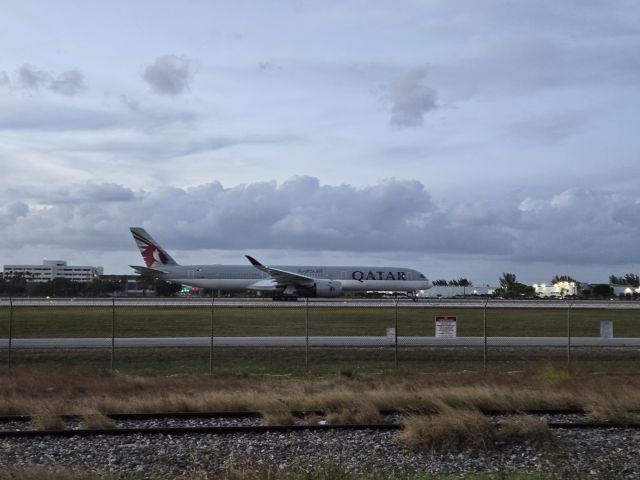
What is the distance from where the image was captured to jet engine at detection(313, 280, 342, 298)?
67.1 metres

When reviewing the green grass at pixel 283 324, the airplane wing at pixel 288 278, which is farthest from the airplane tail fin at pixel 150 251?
the green grass at pixel 283 324

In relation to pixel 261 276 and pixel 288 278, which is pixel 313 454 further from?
pixel 261 276

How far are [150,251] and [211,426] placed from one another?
67620 millimetres

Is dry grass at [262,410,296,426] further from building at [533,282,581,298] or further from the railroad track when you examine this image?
building at [533,282,581,298]

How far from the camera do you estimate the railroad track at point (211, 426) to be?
1191cm

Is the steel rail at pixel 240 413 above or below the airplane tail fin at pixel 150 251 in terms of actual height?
below

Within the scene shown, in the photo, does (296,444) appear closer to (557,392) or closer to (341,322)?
(557,392)

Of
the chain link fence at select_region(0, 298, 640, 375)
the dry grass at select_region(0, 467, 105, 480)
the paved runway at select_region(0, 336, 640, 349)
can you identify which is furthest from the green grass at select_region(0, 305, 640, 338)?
the dry grass at select_region(0, 467, 105, 480)

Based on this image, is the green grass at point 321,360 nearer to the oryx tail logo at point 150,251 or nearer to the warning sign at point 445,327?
the warning sign at point 445,327

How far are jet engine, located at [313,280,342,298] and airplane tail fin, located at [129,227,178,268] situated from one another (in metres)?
18.9

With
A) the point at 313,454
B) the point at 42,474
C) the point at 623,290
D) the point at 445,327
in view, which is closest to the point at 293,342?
the point at 445,327

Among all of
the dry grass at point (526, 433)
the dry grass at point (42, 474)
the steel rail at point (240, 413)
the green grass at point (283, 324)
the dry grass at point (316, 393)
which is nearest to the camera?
the dry grass at point (42, 474)

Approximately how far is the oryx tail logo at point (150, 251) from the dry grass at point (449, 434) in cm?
6907

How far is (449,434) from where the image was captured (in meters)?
11.0
